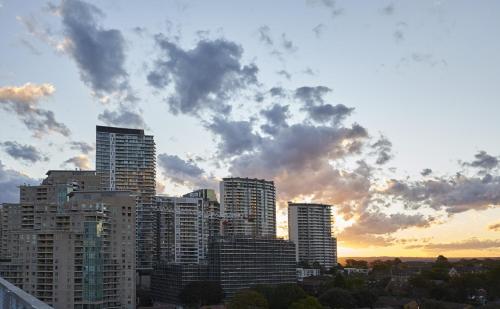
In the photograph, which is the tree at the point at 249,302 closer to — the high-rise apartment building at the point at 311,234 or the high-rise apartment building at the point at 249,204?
the high-rise apartment building at the point at 249,204

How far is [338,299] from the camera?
189 ft

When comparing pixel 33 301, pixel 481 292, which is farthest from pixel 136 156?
pixel 33 301

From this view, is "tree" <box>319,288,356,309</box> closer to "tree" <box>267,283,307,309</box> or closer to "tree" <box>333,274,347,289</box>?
"tree" <box>267,283,307,309</box>

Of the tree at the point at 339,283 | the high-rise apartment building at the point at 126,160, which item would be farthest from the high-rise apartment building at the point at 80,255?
the high-rise apartment building at the point at 126,160

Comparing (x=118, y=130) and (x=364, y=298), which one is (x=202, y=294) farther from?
(x=118, y=130)

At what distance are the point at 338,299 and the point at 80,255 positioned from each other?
2497 cm

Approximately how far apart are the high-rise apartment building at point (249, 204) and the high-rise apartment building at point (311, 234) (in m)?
5.01

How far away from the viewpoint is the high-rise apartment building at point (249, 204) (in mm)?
117562

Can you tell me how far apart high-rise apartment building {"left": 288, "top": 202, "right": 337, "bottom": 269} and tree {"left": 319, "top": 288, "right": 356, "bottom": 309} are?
74.0 m

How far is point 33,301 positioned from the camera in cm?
401

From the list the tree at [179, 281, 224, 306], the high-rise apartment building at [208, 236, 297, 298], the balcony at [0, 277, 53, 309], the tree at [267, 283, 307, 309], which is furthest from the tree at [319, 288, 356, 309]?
the balcony at [0, 277, 53, 309]

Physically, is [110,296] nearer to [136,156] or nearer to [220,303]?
[220,303]

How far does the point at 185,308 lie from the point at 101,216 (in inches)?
783

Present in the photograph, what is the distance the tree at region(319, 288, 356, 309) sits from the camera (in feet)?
189
